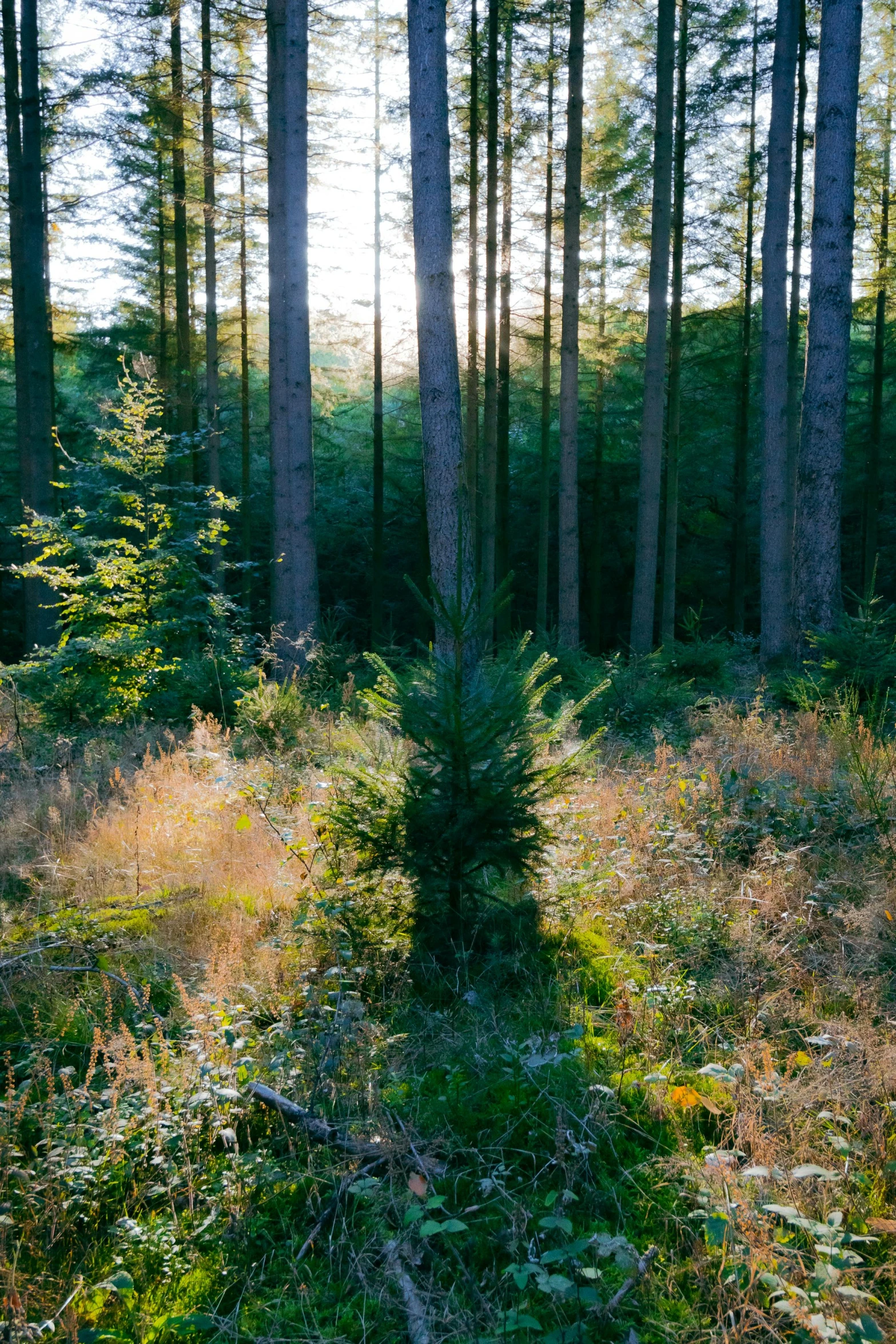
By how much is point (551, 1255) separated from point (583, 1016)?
1.24m

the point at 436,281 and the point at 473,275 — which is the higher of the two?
the point at 473,275

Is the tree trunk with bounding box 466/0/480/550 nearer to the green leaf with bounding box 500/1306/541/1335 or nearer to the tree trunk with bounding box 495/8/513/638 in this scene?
the tree trunk with bounding box 495/8/513/638

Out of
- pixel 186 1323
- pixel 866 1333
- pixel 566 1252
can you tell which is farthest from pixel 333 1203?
pixel 866 1333

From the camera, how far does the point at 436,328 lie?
23.6ft

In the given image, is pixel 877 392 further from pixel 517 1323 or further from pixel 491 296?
pixel 517 1323

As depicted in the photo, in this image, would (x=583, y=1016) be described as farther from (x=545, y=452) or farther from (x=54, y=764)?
(x=545, y=452)

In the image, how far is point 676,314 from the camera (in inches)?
686

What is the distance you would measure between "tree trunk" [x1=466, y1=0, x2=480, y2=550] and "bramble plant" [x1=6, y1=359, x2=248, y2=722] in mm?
6650

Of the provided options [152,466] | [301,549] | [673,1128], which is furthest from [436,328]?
[673,1128]

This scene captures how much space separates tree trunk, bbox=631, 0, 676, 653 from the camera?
12.7 m

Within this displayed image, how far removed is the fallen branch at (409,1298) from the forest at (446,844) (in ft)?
0.10

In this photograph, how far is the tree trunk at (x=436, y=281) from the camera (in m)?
6.93

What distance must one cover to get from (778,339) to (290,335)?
278 inches

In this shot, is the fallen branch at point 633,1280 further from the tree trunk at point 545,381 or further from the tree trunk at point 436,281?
the tree trunk at point 545,381
